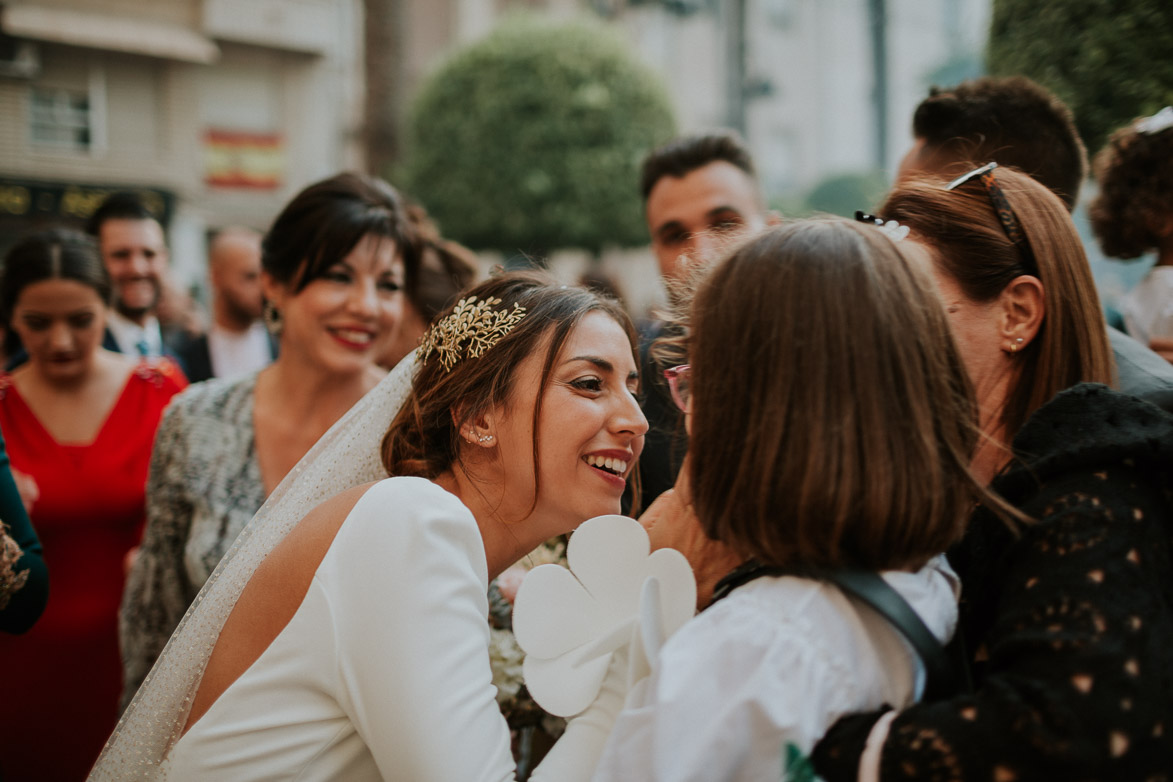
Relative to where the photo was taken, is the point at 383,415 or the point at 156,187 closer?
the point at 383,415

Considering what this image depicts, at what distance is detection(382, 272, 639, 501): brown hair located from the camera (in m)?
2.10

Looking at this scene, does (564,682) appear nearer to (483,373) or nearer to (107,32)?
(483,373)

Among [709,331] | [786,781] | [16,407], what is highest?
[709,331]

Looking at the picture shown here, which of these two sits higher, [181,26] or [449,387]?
[181,26]

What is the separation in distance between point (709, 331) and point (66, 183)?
16.6 meters

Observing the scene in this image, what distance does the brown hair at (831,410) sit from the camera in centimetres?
132

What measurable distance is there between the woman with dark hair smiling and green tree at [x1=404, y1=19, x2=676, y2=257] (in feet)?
31.9

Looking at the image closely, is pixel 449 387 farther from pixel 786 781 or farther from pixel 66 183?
pixel 66 183

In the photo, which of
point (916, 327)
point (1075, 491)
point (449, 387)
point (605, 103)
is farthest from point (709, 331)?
point (605, 103)

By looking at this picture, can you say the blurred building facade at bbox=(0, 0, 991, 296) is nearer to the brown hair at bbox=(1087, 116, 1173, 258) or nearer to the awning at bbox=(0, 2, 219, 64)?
the awning at bbox=(0, 2, 219, 64)

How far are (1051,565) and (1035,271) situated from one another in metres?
0.72

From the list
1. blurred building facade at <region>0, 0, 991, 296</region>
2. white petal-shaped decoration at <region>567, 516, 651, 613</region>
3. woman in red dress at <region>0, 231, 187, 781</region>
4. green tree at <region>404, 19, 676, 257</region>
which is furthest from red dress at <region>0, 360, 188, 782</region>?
green tree at <region>404, 19, 676, 257</region>

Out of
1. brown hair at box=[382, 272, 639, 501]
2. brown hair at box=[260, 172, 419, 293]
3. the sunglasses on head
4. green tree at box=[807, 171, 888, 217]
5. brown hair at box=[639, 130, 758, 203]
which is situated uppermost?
green tree at box=[807, 171, 888, 217]

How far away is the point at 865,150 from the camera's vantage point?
19688 millimetres
